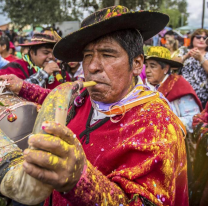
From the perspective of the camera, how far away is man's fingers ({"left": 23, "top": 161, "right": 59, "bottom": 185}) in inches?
33.5

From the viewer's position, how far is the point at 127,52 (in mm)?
1625

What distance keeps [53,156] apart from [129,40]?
1.02 metres

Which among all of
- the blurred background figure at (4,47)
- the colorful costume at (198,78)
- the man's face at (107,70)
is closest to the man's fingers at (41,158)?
the man's face at (107,70)

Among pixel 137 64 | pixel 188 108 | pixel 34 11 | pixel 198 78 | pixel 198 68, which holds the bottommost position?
pixel 34 11

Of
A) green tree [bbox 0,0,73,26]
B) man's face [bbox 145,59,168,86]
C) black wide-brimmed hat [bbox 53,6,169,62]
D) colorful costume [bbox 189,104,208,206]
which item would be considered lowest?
green tree [bbox 0,0,73,26]

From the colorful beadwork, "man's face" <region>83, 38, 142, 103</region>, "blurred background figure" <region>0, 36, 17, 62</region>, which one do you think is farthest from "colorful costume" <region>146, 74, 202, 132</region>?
"blurred background figure" <region>0, 36, 17, 62</region>

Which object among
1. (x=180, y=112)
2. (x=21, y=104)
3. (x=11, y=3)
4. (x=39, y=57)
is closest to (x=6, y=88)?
(x=21, y=104)

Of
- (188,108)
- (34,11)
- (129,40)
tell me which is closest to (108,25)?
(129,40)

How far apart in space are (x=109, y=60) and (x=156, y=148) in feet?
2.02

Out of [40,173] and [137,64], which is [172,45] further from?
[40,173]

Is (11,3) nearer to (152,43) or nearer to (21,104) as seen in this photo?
(152,43)

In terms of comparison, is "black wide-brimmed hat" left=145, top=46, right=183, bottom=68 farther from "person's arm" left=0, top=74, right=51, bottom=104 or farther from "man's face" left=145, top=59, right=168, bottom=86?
"person's arm" left=0, top=74, right=51, bottom=104

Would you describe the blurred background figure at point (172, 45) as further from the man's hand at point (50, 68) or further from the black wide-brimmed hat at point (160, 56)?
the man's hand at point (50, 68)

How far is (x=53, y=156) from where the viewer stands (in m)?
0.87
